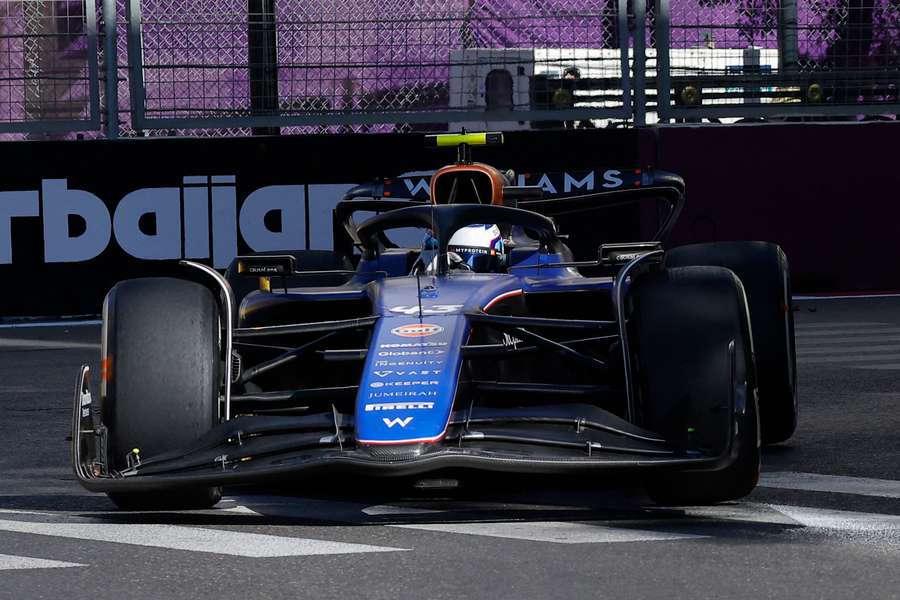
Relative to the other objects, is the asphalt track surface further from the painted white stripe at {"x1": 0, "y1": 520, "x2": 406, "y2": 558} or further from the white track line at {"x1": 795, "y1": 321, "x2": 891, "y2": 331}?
the white track line at {"x1": 795, "y1": 321, "x2": 891, "y2": 331}

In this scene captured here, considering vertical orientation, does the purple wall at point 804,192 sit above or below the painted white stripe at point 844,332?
above

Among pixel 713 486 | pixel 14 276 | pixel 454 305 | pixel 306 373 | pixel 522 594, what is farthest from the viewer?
pixel 14 276

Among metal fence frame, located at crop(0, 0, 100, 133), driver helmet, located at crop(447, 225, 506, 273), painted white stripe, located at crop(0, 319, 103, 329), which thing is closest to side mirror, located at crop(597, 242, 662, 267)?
driver helmet, located at crop(447, 225, 506, 273)

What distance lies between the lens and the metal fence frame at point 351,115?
1326 centimetres

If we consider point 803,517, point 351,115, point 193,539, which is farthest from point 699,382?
point 351,115

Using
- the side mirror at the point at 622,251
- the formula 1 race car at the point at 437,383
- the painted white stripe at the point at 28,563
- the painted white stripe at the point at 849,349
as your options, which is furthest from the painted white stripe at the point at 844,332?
the painted white stripe at the point at 28,563

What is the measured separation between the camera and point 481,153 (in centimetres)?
1351

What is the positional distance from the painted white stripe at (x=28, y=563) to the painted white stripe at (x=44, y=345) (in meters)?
6.46

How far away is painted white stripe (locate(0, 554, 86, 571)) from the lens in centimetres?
486

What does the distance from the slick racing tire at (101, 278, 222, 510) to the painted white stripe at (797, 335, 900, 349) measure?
575cm

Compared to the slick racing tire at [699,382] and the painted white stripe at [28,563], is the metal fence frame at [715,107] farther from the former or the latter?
the painted white stripe at [28,563]

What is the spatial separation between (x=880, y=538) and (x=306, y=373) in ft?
8.66

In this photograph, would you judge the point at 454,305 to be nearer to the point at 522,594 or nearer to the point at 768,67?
the point at 522,594

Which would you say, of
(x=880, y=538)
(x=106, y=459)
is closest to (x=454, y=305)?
(x=106, y=459)
